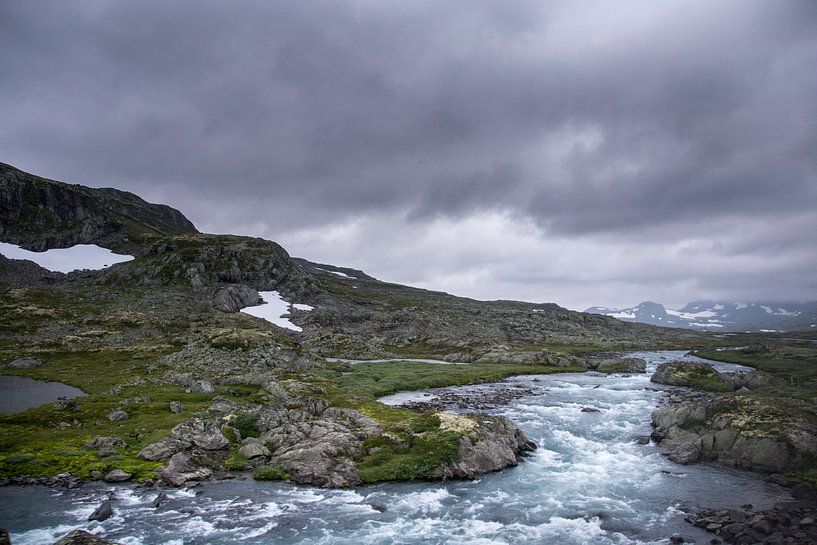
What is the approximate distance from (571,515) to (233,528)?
2100 centimetres

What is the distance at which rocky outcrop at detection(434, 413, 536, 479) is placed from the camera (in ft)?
117

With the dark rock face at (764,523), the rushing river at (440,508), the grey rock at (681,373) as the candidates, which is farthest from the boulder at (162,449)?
the grey rock at (681,373)

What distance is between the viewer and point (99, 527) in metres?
26.4

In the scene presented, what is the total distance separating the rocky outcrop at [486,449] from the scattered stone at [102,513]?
72.0 ft

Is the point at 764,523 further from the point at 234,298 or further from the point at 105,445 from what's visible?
the point at 234,298

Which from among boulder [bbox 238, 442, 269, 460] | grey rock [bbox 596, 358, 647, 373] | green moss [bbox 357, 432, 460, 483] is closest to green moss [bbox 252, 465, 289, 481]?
boulder [bbox 238, 442, 269, 460]

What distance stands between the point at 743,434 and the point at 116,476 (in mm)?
50056

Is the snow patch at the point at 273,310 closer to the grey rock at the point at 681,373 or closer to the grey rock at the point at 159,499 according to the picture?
the grey rock at the point at 681,373

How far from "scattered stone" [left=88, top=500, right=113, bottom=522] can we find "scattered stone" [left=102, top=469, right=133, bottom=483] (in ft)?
16.0

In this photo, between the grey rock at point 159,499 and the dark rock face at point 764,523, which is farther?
the grey rock at point 159,499

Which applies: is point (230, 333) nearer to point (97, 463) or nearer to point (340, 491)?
point (97, 463)

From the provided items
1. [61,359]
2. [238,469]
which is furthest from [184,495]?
[61,359]

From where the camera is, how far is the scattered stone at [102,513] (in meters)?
27.3

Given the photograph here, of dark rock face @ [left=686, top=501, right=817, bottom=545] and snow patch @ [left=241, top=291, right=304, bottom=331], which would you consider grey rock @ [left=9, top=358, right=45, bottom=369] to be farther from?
dark rock face @ [left=686, top=501, right=817, bottom=545]
